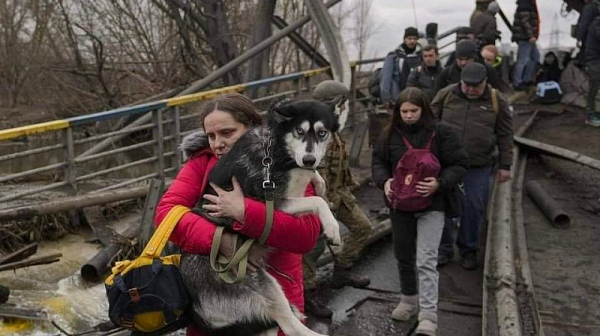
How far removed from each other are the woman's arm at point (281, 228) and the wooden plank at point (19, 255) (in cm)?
416

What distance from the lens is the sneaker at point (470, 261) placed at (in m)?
6.44

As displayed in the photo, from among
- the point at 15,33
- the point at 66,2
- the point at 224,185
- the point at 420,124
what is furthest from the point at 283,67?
the point at 224,185

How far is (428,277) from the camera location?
4.93 m

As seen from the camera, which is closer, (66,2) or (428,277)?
(428,277)

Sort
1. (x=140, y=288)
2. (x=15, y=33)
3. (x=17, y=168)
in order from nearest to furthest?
(x=140, y=288), (x=17, y=168), (x=15, y=33)

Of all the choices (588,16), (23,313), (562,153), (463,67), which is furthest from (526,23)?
(23,313)

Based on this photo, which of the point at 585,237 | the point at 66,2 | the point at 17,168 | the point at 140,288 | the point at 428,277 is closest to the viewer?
the point at 140,288

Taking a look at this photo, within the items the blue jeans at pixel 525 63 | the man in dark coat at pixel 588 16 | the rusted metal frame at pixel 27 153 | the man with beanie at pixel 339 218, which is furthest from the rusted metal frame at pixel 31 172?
the blue jeans at pixel 525 63

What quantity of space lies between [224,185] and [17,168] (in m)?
11.4

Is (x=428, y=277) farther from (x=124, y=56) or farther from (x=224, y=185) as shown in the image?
(x=124, y=56)

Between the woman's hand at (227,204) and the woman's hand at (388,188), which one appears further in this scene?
the woman's hand at (388,188)

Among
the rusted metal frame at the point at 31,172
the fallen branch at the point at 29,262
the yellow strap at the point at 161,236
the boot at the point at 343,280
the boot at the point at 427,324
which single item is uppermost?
the yellow strap at the point at 161,236

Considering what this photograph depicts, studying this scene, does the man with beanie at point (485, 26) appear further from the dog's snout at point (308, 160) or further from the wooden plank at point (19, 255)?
the dog's snout at point (308, 160)

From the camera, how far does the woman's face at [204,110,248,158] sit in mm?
2600
